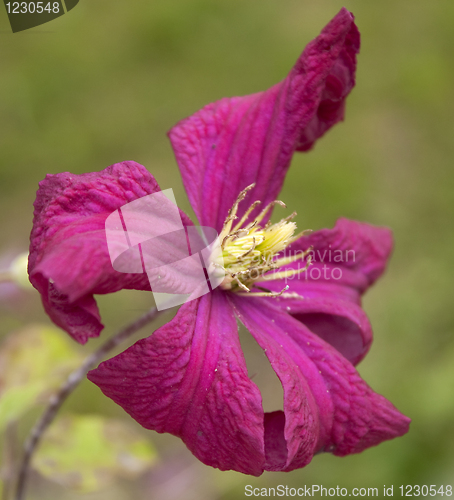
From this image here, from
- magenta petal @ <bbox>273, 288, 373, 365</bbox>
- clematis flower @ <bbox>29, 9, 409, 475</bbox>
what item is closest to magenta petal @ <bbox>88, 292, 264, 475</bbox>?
clematis flower @ <bbox>29, 9, 409, 475</bbox>

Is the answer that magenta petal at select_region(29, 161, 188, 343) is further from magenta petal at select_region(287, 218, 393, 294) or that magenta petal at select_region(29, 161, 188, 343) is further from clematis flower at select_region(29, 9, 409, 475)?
magenta petal at select_region(287, 218, 393, 294)

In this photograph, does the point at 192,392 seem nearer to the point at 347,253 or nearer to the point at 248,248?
the point at 248,248

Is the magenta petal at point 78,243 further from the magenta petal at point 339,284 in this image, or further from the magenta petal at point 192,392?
the magenta petal at point 339,284

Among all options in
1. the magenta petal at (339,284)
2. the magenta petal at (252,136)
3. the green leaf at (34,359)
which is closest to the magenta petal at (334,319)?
the magenta petal at (339,284)

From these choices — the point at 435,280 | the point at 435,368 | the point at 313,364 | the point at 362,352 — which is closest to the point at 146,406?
the point at 313,364

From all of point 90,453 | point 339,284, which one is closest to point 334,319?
point 339,284

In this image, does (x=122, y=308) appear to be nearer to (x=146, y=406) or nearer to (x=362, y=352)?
(x=362, y=352)
